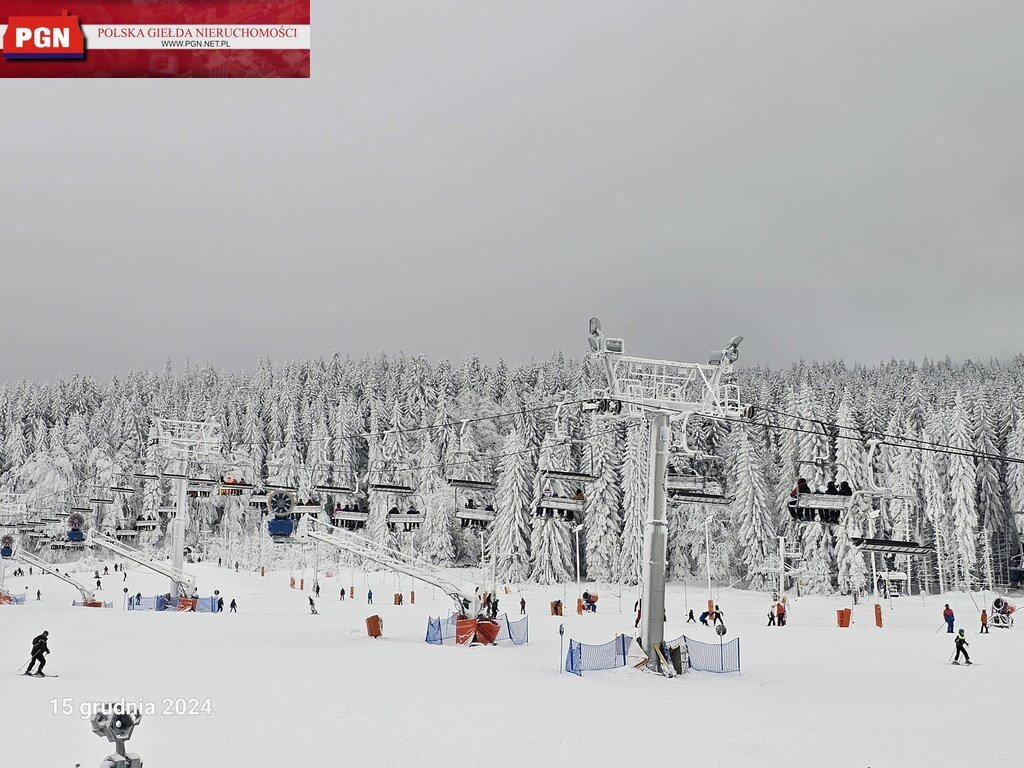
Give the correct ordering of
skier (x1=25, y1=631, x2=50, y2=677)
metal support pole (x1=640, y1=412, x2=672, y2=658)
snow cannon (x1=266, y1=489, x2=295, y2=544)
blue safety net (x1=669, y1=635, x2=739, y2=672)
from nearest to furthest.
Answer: skier (x1=25, y1=631, x2=50, y2=677)
metal support pole (x1=640, y1=412, x2=672, y2=658)
blue safety net (x1=669, y1=635, x2=739, y2=672)
snow cannon (x1=266, y1=489, x2=295, y2=544)

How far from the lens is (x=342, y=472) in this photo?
373ft

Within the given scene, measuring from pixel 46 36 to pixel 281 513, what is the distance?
61.7 ft

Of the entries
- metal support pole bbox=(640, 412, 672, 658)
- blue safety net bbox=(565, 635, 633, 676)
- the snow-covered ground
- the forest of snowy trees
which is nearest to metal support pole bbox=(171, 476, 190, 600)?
the forest of snowy trees

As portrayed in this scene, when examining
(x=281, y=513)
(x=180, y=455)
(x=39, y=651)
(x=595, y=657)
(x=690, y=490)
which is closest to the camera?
(x=39, y=651)

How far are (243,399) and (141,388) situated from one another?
2564 cm

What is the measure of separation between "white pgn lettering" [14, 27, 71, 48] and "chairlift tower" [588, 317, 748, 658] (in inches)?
563

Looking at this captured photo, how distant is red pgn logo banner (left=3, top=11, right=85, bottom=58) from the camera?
1839 cm

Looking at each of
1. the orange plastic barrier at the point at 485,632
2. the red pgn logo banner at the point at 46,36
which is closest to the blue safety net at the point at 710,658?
the orange plastic barrier at the point at 485,632

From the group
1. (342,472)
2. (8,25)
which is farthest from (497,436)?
(8,25)

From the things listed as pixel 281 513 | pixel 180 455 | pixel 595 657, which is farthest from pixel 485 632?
pixel 180 455

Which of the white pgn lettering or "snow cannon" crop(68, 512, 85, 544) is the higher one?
the white pgn lettering

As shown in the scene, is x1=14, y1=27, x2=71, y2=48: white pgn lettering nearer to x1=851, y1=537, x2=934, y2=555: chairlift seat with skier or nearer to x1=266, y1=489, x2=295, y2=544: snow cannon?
x1=266, y1=489, x2=295, y2=544: snow cannon

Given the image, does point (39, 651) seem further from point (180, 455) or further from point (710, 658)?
point (180, 455)

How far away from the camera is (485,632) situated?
3016 cm
